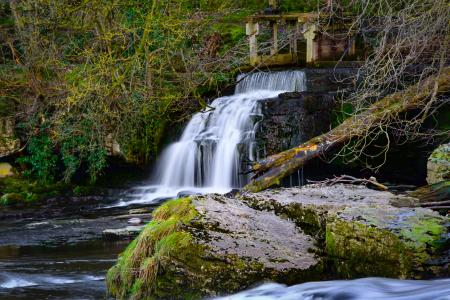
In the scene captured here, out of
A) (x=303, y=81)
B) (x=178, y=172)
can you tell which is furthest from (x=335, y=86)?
(x=178, y=172)

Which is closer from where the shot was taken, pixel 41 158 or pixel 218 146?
pixel 218 146

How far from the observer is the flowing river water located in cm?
482

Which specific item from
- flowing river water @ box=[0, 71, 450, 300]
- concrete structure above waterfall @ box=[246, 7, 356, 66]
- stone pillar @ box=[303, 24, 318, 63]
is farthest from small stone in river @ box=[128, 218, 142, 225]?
stone pillar @ box=[303, 24, 318, 63]

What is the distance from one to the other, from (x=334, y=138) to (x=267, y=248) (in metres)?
4.40

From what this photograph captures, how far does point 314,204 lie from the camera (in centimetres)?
562

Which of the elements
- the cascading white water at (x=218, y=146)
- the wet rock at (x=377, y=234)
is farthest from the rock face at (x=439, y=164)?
the cascading white water at (x=218, y=146)

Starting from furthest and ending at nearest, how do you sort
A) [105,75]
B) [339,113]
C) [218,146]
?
[218,146] → [339,113] → [105,75]

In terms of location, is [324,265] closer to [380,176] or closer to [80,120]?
[380,176]

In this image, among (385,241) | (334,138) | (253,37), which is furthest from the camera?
(253,37)

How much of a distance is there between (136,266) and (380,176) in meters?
7.50

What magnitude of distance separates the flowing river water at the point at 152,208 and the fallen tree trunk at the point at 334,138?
7.12 ft

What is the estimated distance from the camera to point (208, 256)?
4797 millimetres

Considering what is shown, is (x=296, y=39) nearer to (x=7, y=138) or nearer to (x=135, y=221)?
(x=7, y=138)

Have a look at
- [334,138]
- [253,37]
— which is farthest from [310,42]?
[334,138]
